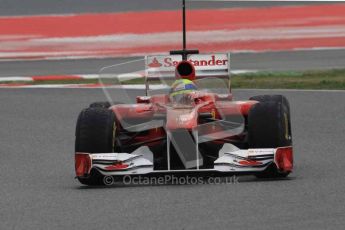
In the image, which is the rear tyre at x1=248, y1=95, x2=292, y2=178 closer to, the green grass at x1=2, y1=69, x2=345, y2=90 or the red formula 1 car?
the red formula 1 car

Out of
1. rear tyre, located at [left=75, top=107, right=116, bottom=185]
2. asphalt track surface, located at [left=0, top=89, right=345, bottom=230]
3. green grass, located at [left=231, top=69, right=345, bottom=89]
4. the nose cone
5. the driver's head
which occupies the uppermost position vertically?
green grass, located at [left=231, top=69, right=345, bottom=89]

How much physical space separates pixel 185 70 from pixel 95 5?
1998 cm

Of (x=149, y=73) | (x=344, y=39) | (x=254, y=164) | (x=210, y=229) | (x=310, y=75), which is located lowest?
(x=210, y=229)

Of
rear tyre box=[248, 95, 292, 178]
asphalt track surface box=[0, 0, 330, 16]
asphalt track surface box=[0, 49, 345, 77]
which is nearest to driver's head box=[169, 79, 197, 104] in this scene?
rear tyre box=[248, 95, 292, 178]

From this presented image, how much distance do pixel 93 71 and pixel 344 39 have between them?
6288mm

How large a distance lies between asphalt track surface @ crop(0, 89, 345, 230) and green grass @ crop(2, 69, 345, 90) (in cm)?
427

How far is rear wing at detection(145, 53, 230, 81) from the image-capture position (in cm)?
1224

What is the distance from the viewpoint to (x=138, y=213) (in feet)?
28.2

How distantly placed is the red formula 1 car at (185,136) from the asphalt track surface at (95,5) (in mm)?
18446

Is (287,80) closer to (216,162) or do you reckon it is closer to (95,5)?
(216,162)

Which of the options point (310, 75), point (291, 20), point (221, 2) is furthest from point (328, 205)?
point (221, 2)

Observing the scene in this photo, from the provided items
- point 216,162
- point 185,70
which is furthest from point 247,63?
point 216,162

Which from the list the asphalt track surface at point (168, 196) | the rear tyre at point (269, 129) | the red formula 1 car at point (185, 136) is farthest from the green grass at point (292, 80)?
the rear tyre at point (269, 129)

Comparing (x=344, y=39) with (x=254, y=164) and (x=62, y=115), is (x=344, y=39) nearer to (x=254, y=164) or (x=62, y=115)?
(x=62, y=115)
